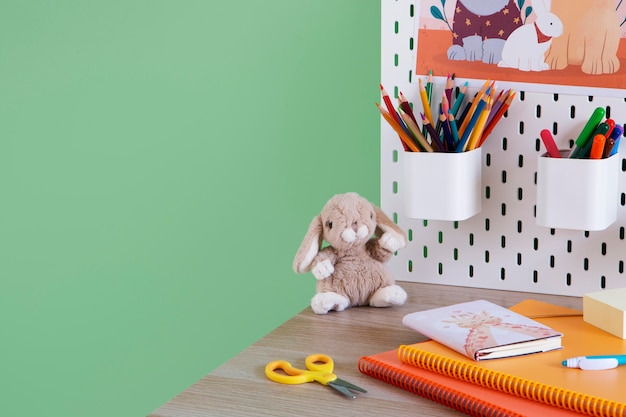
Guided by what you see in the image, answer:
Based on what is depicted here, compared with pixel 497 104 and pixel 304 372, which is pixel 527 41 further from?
pixel 304 372

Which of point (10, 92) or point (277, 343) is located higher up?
point (10, 92)

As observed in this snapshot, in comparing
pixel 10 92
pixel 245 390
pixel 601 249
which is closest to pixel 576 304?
pixel 601 249

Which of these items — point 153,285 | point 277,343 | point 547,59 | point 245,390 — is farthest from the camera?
point 153,285

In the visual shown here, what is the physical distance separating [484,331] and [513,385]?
11cm

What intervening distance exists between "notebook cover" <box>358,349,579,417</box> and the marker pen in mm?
74

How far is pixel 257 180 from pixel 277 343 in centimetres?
63

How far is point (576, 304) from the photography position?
3.70 feet

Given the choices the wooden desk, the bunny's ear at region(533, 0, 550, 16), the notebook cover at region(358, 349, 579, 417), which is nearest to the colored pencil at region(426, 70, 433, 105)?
the bunny's ear at region(533, 0, 550, 16)

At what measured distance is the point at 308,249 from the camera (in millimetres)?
1119

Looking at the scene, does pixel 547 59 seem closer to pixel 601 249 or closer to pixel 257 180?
pixel 601 249

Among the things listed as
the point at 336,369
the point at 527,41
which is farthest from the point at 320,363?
the point at 527,41

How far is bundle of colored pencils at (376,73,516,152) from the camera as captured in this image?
111 centimetres

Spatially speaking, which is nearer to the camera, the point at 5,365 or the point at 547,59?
the point at 547,59

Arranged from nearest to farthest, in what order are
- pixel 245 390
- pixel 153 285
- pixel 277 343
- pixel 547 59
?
pixel 245 390
pixel 277 343
pixel 547 59
pixel 153 285
